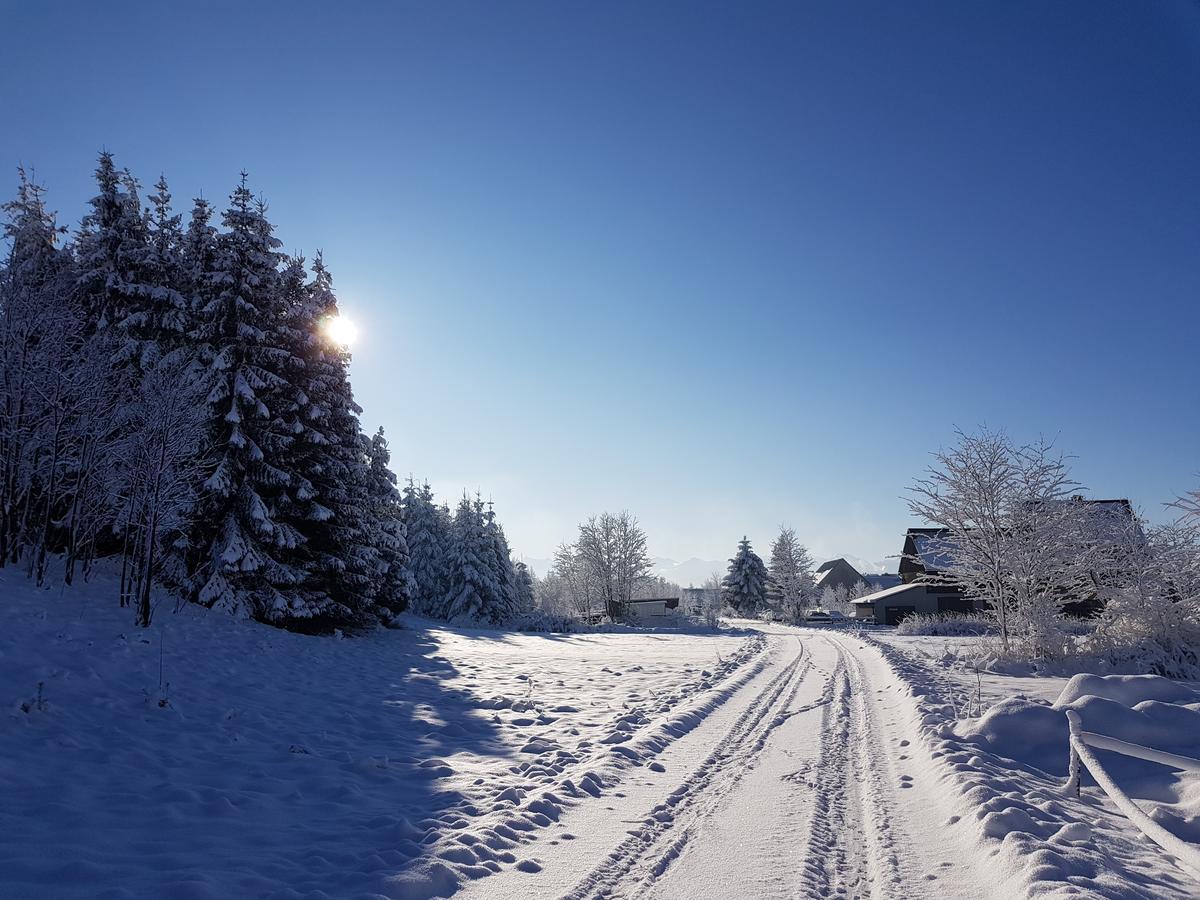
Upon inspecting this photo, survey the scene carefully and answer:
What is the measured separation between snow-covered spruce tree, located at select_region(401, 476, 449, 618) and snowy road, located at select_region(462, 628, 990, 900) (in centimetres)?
3658

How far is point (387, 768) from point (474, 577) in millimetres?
34155

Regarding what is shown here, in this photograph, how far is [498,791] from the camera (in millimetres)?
6172

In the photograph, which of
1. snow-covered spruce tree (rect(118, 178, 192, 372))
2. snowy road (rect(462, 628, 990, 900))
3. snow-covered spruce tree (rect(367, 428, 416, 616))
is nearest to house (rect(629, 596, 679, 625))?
snow-covered spruce tree (rect(367, 428, 416, 616))

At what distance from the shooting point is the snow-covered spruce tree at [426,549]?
4269cm

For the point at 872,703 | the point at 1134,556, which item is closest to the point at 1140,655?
the point at 1134,556

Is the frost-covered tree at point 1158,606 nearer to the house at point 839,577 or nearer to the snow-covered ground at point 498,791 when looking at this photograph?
the snow-covered ground at point 498,791

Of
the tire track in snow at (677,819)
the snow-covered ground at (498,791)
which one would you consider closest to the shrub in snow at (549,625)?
the snow-covered ground at (498,791)

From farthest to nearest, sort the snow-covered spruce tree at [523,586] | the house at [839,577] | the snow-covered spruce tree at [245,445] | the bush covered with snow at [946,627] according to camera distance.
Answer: the house at [839,577], the snow-covered spruce tree at [523,586], the bush covered with snow at [946,627], the snow-covered spruce tree at [245,445]

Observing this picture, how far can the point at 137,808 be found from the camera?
17.0 feet

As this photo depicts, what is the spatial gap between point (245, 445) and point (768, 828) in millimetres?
17055

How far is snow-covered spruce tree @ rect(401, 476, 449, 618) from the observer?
42688 mm

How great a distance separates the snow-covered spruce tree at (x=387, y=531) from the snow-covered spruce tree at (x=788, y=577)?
3990 centimetres

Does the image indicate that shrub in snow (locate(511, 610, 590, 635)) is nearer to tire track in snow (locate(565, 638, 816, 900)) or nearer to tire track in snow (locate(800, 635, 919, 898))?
tire track in snow (locate(565, 638, 816, 900))

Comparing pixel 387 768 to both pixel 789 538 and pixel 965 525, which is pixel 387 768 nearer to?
pixel 965 525
